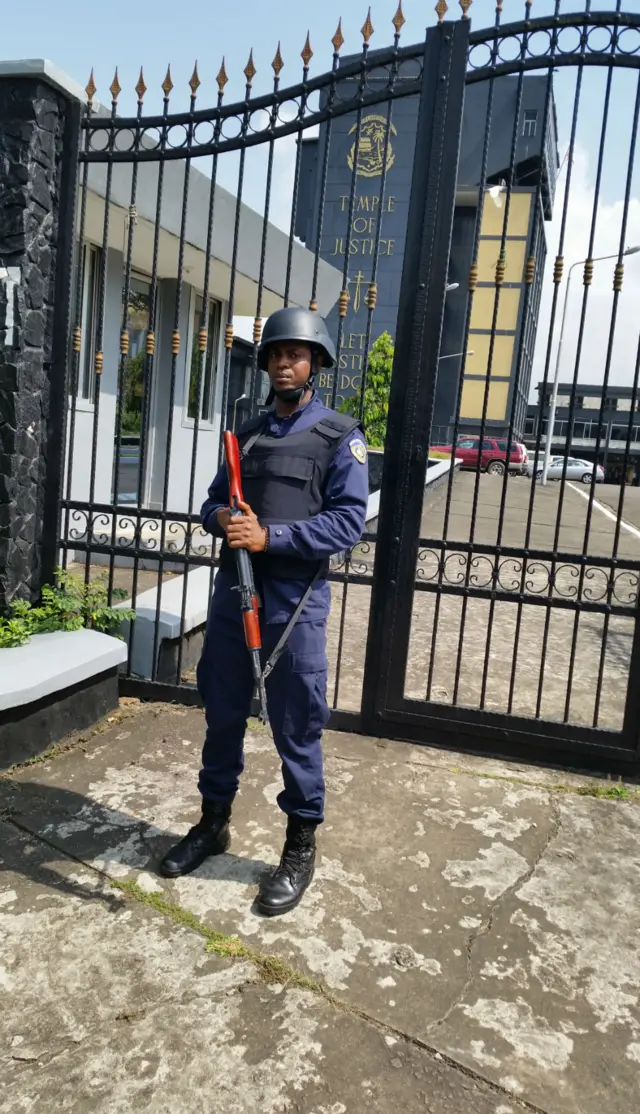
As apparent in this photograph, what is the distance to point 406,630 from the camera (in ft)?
13.1

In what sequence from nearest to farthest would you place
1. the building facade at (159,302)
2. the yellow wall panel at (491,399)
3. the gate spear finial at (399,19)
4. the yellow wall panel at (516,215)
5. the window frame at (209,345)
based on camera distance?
the gate spear finial at (399,19), the building facade at (159,302), the window frame at (209,345), the yellow wall panel at (516,215), the yellow wall panel at (491,399)

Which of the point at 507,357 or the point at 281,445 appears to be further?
the point at 507,357

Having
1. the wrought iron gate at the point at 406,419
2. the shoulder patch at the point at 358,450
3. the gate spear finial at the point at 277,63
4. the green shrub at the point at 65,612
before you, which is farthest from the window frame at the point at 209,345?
the shoulder patch at the point at 358,450

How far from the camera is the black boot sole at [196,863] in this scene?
274 cm

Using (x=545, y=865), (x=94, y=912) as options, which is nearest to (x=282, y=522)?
(x=94, y=912)

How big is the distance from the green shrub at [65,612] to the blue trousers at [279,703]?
5.25ft

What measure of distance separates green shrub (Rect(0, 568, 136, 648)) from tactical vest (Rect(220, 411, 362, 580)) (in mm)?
1854

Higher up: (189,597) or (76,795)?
(189,597)

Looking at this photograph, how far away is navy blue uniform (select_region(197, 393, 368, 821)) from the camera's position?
2.62m

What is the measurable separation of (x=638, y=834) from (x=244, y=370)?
2017cm

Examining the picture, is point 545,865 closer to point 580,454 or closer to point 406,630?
point 406,630

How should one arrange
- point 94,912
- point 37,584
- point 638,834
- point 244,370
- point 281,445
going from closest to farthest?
point 94,912 < point 281,445 < point 638,834 < point 37,584 < point 244,370

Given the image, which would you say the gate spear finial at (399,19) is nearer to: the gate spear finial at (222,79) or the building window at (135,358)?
the gate spear finial at (222,79)

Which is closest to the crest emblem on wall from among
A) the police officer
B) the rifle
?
the police officer
